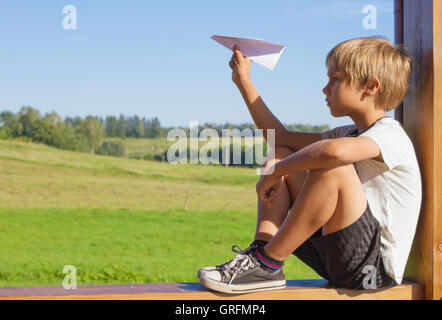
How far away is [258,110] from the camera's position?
1.82 meters

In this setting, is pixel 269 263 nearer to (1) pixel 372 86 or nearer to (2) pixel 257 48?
(1) pixel 372 86

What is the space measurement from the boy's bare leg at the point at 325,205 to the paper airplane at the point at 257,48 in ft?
1.62

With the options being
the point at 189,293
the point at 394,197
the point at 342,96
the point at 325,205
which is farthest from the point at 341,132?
the point at 189,293

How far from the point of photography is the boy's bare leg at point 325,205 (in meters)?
1.38

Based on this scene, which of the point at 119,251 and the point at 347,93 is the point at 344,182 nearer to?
the point at 347,93

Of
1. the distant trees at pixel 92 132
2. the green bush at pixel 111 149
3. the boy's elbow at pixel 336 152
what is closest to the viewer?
the boy's elbow at pixel 336 152

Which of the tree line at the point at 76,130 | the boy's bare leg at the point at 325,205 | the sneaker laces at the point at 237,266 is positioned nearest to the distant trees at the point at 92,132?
the tree line at the point at 76,130

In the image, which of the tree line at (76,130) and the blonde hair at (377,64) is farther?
the tree line at (76,130)

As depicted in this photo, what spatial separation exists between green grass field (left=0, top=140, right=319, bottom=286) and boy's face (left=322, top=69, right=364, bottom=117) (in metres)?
11.1

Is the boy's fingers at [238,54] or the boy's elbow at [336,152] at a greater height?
the boy's fingers at [238,54]

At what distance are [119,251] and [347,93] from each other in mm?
12841

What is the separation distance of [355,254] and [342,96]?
0.54 m

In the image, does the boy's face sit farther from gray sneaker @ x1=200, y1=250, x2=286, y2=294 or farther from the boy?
gray sneaker @ x1=200, y1=250, x2=286, y2=294

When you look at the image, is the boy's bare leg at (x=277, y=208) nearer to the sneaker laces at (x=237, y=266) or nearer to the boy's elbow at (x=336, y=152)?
the sneaker laces at (x=237, y=266)
